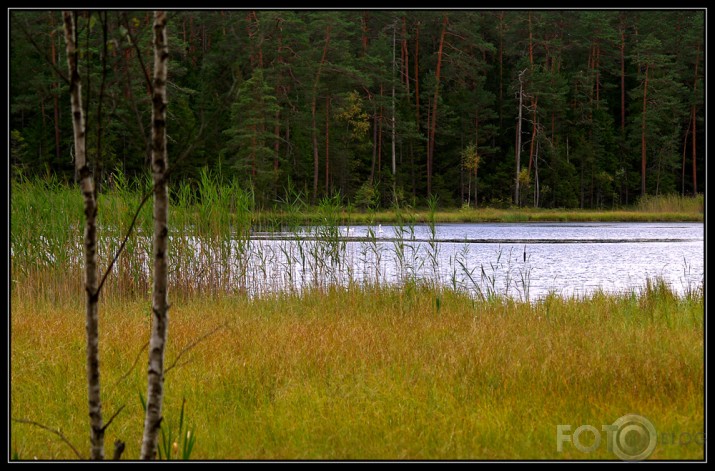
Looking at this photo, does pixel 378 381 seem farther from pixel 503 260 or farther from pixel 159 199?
pixel 503 260

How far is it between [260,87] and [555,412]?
91.7 feet

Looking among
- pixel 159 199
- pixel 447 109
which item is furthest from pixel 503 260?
pixel 447 109

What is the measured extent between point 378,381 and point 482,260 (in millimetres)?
10640

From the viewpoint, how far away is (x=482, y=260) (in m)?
15.1

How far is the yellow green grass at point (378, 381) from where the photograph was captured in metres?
3.80

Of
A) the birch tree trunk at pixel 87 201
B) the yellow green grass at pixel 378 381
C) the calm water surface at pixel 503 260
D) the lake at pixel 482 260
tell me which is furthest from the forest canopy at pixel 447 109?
the birch tree trunk at pixel 87 201

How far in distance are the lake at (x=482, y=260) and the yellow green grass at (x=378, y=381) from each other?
66.5 inches

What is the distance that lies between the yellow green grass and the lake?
5.54ft

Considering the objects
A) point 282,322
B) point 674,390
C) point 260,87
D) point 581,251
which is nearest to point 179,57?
point 260,87

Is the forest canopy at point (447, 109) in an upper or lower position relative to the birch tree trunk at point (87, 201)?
upper

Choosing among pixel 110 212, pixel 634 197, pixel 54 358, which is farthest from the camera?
pixel 634 197

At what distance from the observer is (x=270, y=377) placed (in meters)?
5.02

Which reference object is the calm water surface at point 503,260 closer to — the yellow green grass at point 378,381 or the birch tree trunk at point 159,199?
the yellow green grass at point 378,381

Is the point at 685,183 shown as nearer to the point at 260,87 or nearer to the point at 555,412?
the point at 260,87
